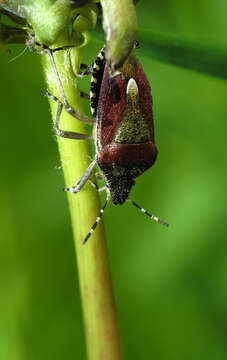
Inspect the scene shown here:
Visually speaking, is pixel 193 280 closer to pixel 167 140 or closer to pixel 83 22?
pixel 167 140

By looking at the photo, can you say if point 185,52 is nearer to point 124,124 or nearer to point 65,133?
point 124,124

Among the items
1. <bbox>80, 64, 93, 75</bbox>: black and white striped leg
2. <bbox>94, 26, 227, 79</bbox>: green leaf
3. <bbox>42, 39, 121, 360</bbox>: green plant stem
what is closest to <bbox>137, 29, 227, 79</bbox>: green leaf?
<bbox>94, 26, 227, 79</bbox>: green leaf

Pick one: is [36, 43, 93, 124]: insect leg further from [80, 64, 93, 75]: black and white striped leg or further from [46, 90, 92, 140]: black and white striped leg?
[80, 64, 93, 75]: black and white striped leg

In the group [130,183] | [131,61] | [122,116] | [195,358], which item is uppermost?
[131,61]

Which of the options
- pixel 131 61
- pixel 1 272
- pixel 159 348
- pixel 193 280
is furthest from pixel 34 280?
pixel 131 61

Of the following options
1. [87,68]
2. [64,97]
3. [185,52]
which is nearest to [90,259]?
[64,97]

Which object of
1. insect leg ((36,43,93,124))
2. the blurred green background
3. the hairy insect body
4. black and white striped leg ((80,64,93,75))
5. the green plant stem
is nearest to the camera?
insect leg ((36,43,93,124))

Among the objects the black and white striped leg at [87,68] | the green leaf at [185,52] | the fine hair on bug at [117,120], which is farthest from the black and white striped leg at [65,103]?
the green leaf at [185,52]

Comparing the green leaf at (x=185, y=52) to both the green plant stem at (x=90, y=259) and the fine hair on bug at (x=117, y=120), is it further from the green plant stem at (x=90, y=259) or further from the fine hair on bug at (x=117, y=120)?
the green plant stem at (x=90, y=259)
